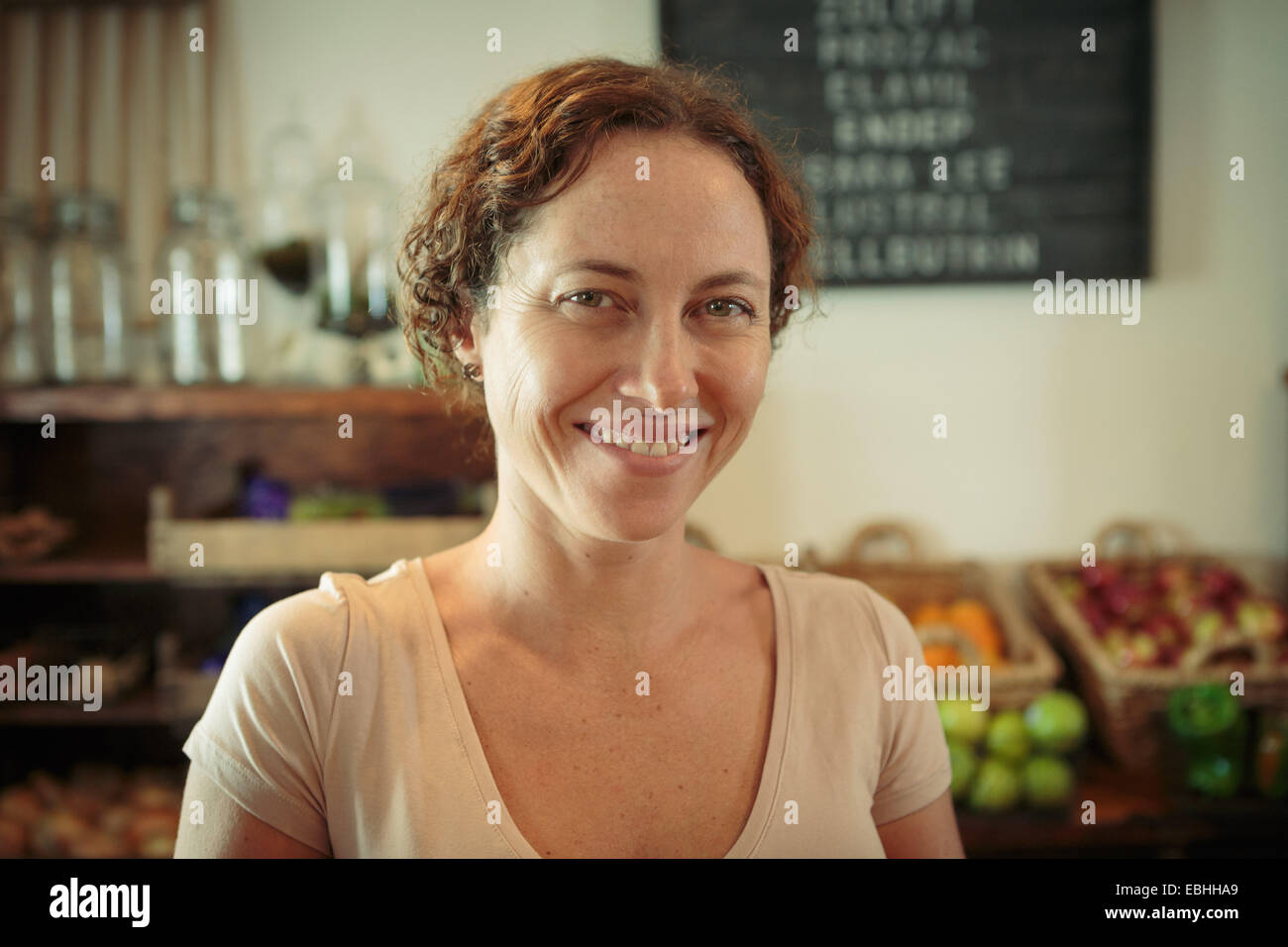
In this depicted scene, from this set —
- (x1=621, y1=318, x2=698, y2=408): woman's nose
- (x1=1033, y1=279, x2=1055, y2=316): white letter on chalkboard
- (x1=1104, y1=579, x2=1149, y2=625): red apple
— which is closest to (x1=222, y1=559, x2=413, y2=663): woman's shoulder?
(x1=621, y1=318, x2=698, y2=408): woman's nose

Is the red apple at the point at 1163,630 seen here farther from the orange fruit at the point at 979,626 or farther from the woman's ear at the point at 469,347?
the woman's ear at the point at 469,347

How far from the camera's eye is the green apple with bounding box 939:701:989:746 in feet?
5.95

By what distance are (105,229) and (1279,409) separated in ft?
8.73

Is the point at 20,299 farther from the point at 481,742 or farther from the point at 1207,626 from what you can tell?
the point at 1207,626

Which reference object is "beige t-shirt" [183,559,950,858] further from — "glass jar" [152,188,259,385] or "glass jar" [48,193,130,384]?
"glass jar" [48,193,130,384]

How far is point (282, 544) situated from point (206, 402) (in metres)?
0.31

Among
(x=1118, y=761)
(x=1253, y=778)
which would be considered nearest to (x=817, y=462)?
(x=1118, y=761)

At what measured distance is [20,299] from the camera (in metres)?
1.91

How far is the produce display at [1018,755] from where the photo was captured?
1.78 metres

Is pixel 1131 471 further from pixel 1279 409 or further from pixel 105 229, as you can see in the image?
pixel 105 229

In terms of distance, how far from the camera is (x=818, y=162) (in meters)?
2.16

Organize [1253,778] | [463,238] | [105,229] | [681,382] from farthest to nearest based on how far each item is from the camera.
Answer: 1. [105,229]
2. [1253,778]
3. [463,238]
4. [681,382]

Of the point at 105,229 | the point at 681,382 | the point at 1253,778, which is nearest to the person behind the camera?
the point at 681,382

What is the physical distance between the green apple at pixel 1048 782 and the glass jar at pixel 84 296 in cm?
197
